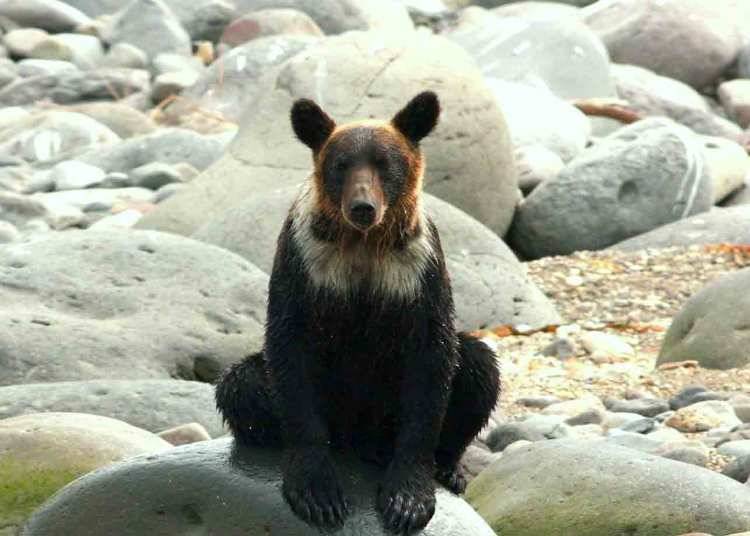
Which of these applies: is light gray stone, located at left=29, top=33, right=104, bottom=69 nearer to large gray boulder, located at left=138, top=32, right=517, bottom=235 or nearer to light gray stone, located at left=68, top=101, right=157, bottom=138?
light gray stone, located at left=68, top=101, right=157, bottom=138

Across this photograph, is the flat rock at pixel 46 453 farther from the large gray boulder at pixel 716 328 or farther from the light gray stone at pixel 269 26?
the light gray stone at pixel 269 26

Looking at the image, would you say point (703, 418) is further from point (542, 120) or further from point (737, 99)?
point (737, 99)

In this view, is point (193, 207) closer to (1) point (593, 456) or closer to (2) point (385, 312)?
(1) point (593, 456)

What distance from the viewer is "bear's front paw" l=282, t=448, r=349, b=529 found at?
24.2 feet

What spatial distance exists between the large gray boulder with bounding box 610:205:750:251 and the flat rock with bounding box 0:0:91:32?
60.7 feet

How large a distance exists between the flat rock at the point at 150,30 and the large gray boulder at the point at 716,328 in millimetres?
20202

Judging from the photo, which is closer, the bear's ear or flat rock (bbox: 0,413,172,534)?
the bear's ear

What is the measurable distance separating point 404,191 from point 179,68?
24.3 meters

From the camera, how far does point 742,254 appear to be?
18125 millimetres

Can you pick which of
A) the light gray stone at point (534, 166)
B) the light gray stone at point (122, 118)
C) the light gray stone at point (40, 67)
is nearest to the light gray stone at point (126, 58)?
the light gray stone at point (40, 67)

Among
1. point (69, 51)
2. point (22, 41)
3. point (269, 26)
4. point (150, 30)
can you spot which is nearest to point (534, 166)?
point (269, 26)

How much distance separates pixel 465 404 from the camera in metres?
7.87

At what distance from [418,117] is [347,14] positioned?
2676 cm

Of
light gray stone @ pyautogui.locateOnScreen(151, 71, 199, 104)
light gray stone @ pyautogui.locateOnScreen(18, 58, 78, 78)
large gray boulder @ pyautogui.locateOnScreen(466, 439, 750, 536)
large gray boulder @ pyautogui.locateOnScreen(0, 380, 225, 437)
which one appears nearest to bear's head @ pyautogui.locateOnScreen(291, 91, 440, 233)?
large gray boulder @ pyautogui.locateOnScreen(466, 439, 750, 536)
